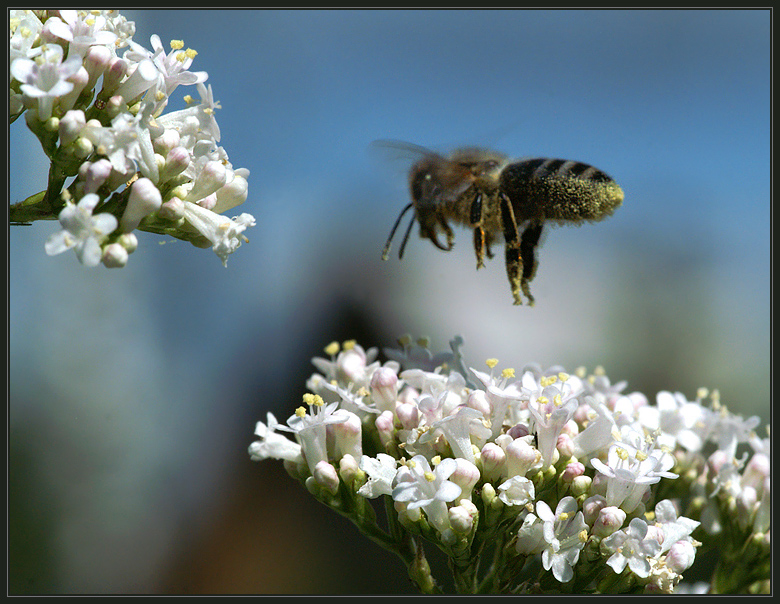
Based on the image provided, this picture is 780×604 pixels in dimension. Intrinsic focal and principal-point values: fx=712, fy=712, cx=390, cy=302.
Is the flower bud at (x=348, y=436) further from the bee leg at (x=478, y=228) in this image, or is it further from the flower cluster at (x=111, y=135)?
the bee leg at (x=478, y=228)

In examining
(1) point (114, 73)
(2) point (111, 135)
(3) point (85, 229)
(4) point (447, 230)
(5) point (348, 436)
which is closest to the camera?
(3) point (85, 229)

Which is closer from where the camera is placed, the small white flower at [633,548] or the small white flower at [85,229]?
the small white flower at [85,229]

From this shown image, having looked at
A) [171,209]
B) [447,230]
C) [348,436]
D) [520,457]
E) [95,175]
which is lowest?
[348,436]

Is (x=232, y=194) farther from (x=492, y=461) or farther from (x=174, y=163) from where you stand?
(x=492, y=461)

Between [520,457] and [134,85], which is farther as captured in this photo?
[520,457]

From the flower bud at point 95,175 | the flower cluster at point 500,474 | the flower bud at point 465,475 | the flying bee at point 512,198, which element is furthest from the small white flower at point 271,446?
the flower bud at point 95,175

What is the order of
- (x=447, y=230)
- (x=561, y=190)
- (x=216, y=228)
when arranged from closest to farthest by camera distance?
1. (x=216, y=228)
2. (x=561, y=190)
3. (x=447, y=230)

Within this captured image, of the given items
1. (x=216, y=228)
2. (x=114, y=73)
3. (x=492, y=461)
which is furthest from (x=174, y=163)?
(x=492, y=461)
